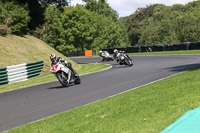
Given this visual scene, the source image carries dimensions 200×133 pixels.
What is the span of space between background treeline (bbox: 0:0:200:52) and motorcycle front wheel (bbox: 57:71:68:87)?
1904 centimetres

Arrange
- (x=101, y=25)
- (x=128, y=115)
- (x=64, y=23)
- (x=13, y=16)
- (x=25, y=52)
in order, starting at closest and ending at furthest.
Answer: (x=128, y=115)
(x=25, y=52)
(x=13, y=16)
(x=64, y=23)
(x=101, y=25)

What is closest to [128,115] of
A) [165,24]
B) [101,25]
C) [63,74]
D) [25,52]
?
[63,74]

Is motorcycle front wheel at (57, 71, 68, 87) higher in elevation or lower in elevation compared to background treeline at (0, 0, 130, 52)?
lower

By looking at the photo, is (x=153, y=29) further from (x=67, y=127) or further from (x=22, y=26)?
(x=67, y=127)

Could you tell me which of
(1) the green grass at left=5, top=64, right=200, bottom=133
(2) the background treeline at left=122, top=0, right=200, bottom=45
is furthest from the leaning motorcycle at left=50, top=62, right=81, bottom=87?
(2) the background treeline at left=122, top=0, right=200, bottom=45

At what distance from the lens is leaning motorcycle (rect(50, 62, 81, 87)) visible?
1417 centimetres

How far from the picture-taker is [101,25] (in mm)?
93438

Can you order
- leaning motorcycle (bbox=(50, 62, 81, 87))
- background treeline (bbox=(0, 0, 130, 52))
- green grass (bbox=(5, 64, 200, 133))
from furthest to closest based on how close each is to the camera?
background treeline (bbox=(0, 0, 130, 52))
leaning motorcycle (bbox=(50, 62, 81, 87))
green grass (bbox=(5, 64, 200, 133))

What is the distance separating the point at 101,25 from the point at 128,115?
8723 centimetres

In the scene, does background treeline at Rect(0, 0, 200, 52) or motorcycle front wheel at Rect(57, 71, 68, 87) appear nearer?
motorcycle front wheel at Rect(57, 71, 68, 87)

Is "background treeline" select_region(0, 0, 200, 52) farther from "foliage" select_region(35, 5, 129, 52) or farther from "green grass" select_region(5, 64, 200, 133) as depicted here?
"green grass" select_region(5, 64, 200, 133)

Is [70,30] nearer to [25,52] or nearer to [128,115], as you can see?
[25,52]

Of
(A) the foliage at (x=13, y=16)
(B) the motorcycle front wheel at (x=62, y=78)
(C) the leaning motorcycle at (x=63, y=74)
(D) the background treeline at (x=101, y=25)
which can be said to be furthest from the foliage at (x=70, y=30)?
(B) the motorcycle front wheel at (x=62, y=78)

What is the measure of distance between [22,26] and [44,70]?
23.7 feet
